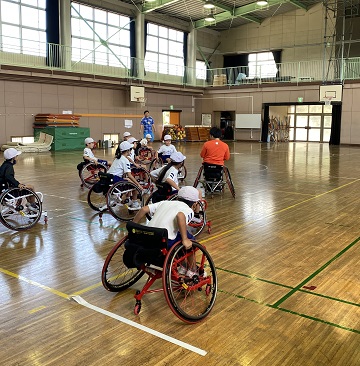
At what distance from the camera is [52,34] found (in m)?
20.4

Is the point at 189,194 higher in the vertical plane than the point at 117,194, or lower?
higher

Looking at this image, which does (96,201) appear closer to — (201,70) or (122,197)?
(122,197)

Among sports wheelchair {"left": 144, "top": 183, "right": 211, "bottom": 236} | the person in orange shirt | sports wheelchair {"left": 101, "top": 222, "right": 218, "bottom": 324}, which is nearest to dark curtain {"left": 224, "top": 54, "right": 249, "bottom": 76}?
the person in orange shirt

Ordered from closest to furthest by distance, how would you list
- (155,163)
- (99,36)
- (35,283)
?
(35,283) < (155,163) < (99,36)

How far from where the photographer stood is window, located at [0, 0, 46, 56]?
18625 mm

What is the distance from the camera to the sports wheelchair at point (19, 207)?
5450mm

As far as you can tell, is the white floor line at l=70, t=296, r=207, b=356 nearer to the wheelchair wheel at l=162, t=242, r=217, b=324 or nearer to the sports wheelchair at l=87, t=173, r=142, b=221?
the wheelchair wheel at l=162, t=242, r=217, b=324

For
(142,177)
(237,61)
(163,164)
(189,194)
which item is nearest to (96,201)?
(142,177)

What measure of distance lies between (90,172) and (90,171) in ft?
0.15

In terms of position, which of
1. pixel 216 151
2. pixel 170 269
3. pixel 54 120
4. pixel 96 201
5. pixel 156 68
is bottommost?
pixel 96 201

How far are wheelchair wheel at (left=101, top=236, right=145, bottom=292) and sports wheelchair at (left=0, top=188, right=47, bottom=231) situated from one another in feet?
6.28

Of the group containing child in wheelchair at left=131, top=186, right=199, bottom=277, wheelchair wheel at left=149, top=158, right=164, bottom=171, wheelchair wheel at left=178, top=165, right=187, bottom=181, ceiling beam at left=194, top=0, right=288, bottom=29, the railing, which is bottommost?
wheelchair wheel at left=178, top=165, right=187, bottom=181

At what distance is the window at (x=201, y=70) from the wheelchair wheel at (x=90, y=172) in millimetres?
21349

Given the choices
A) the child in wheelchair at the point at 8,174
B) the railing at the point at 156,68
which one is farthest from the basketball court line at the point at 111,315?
the railing at the point at 156,68
